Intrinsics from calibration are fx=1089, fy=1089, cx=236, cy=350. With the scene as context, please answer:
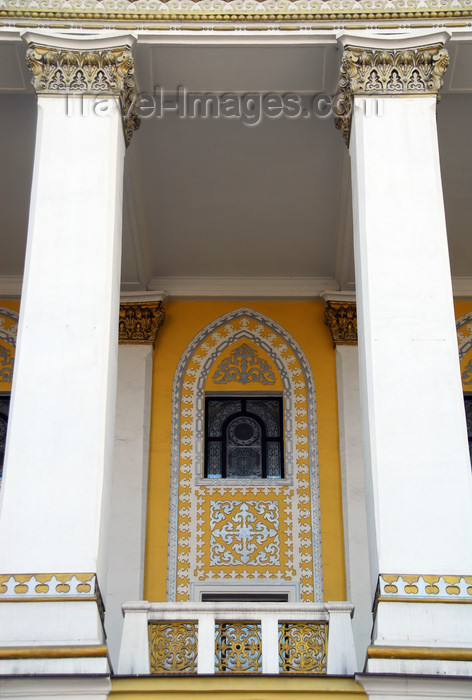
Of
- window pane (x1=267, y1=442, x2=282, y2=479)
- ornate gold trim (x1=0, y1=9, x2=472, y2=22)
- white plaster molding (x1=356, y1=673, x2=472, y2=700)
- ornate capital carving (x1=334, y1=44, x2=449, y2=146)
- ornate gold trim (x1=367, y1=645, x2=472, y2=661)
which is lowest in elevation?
white plaster molding (x1=356, y1=673, x2=472, y2=700)

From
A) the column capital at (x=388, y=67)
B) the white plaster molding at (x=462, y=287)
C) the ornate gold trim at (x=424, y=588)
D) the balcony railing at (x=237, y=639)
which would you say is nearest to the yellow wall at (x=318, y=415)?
the white plaster molding at (x=462, y=287)

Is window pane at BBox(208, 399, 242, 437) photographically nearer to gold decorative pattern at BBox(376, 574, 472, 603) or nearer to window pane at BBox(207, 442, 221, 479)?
window pane at BBox(207, 442, 221, 479)

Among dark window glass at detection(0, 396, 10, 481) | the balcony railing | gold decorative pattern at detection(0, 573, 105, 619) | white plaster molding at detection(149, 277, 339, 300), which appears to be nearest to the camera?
gold decorative pattern at detection(0, 573, 105, 619)

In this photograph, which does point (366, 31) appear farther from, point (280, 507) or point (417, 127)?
point (280, 507)

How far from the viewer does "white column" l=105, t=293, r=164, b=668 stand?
11344 millimetres

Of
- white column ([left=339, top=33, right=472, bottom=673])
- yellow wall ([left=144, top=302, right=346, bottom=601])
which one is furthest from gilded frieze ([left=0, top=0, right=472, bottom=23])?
yellow wall ([left=144, top=302, right=346, bottom=601])

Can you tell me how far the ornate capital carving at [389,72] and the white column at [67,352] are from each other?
1.93 m

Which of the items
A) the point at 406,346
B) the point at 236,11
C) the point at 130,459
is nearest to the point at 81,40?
the point at 236,11

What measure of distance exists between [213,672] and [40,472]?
1867 millimetres

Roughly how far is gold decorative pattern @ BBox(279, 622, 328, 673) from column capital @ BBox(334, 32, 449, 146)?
4337 millimetres

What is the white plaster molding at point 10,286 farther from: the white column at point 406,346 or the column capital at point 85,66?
the white column at point 406,346

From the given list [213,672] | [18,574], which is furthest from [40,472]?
[213,672]

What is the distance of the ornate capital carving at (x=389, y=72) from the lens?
31.0 feet

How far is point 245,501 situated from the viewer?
12047 millimetres
